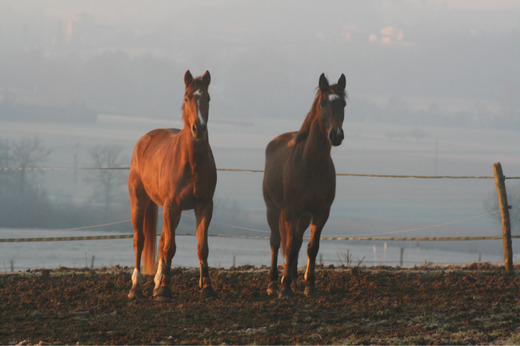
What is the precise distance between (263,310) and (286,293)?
0.67m

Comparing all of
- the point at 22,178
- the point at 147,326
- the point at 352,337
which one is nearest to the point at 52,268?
the point at 147,326

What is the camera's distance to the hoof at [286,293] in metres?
7.84

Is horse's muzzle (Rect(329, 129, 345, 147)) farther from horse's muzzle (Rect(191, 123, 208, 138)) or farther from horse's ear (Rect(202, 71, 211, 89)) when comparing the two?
horse's ear (Rect(202, 71, 211, 89))

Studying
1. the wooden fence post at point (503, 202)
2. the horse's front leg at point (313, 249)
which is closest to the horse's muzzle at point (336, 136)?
the horse's front leg at point (313, 249)

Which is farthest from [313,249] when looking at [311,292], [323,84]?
[323,84]

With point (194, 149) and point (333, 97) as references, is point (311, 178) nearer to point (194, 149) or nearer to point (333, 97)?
point (333, 97)

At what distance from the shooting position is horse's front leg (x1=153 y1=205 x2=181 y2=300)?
7.68 m

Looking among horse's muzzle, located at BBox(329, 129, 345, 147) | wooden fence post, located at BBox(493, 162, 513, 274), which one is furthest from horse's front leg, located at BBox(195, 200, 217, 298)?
wooden fence post, located at BBox(493, 162, 513, 274)

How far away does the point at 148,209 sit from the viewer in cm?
874

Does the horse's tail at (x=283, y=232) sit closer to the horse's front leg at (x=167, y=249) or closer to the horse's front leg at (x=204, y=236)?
the horse's front leg at (x=204, y=236)

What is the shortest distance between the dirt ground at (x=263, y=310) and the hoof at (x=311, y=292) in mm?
96

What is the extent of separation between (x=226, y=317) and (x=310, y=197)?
1.72 meters

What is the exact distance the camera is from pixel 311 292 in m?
7.96

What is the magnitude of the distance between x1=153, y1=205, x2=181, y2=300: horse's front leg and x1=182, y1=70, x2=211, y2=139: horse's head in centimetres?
98
